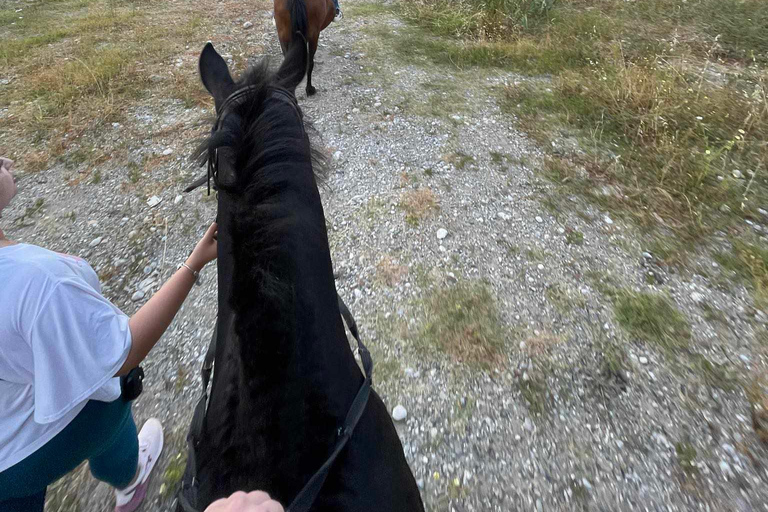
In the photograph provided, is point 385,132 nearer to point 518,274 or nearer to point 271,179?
point 518,274

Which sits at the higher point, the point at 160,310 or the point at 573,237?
the point at 160,310

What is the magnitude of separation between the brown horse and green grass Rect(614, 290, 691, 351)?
320cm

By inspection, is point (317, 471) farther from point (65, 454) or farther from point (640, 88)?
point (640, 88)

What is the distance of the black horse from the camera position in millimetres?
875

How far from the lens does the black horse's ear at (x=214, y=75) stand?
4.03ft

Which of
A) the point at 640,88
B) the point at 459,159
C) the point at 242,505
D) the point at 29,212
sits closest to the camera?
the point at 242,505

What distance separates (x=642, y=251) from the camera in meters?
2.69

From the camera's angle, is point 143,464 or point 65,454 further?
point 143,464

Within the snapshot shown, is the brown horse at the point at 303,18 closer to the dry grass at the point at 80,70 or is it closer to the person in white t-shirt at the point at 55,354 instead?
the dry grass at the point at 80,70

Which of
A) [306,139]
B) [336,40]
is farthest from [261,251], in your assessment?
[336,40]

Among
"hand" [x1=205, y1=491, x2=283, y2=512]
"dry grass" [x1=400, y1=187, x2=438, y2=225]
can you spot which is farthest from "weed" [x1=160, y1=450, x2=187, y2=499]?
"dry grass" [x1=400, y1=187, x2=438, y2=225]

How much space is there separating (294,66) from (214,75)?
27cm

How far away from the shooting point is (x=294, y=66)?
1.27m

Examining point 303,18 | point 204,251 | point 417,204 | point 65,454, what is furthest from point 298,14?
point 65,454
